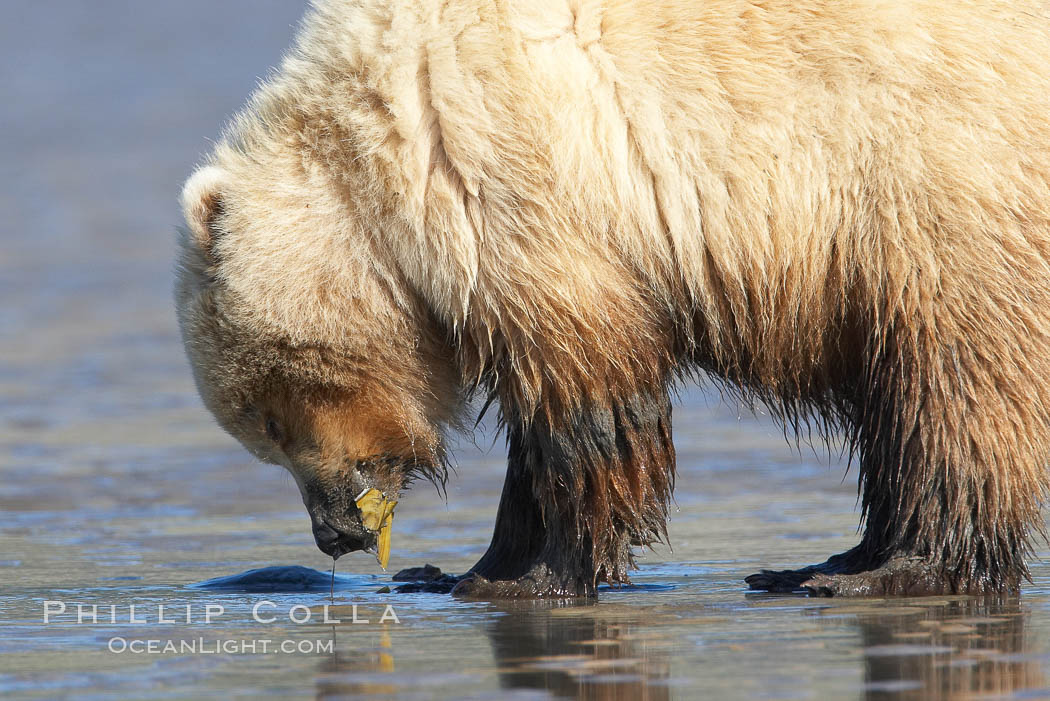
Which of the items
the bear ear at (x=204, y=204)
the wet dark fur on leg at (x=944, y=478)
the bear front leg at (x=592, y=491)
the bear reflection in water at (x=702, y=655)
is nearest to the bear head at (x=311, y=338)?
the bear ear at (x=204, y=204)

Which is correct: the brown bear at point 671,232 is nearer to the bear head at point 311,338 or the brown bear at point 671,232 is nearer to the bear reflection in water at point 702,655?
the bear head at point 311,338

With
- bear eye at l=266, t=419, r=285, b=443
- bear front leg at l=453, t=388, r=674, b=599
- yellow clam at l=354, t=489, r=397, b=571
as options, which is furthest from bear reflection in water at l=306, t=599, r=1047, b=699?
bear eye at l=266, t=419, r=285, b=443

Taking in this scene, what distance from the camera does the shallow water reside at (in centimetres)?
436

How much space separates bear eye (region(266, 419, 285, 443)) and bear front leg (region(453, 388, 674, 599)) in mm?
881

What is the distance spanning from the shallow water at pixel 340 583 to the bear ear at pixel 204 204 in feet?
4.29

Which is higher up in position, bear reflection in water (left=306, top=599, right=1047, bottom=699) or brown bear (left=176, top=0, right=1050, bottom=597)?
brown bear (left=176, top=0, right=1050, bottom=597)

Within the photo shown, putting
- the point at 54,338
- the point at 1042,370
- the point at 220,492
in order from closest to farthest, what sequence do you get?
the point at 1042,370 < the point at 220,492 < the point at 54,338

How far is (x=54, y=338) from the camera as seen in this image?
13.6m

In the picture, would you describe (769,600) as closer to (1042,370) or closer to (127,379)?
(1042,370)

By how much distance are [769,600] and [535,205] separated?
1.55m

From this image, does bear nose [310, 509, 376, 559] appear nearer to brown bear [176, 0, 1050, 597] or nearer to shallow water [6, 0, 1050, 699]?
shallow water [6, 0, 1050, 699]

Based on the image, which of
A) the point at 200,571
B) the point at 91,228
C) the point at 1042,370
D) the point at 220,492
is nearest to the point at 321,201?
the point at 200,571

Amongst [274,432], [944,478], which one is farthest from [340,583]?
[944,478]

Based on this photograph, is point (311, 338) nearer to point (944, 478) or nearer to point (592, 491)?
point (592, 491)
